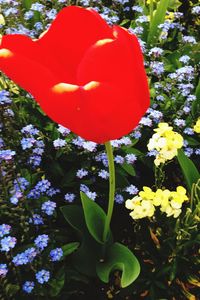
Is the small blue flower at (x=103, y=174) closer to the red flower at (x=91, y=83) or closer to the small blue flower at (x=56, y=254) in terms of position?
the small blue flower at (x=56, y=254)

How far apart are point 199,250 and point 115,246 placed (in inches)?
13.7

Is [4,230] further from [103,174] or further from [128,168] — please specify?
[128,168]

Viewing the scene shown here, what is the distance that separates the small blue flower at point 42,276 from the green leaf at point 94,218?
8.6 inches

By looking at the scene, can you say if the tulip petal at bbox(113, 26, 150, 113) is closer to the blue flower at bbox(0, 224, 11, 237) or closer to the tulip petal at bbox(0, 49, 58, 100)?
the tulip petal at bbox(0, 49, 58, 100)

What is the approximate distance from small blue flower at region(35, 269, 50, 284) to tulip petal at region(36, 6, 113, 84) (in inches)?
24.8

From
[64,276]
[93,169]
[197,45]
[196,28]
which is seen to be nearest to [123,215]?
[93,169]

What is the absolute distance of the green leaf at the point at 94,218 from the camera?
1.64 m

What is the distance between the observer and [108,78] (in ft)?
3.58

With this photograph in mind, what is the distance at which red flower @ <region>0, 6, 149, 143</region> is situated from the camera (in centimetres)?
104

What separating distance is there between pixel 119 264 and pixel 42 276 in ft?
0.84

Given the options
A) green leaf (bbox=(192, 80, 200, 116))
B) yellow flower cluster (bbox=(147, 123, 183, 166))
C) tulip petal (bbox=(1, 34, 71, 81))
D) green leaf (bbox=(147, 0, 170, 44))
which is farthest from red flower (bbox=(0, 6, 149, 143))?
green leaf (bbox=(147, 0, 170, 44))

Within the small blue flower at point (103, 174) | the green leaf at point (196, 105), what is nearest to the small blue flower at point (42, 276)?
the small blue flower at point (103, 174)

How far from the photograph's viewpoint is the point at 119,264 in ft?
5.22

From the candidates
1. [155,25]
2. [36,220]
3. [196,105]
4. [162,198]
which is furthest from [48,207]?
[155,25]
